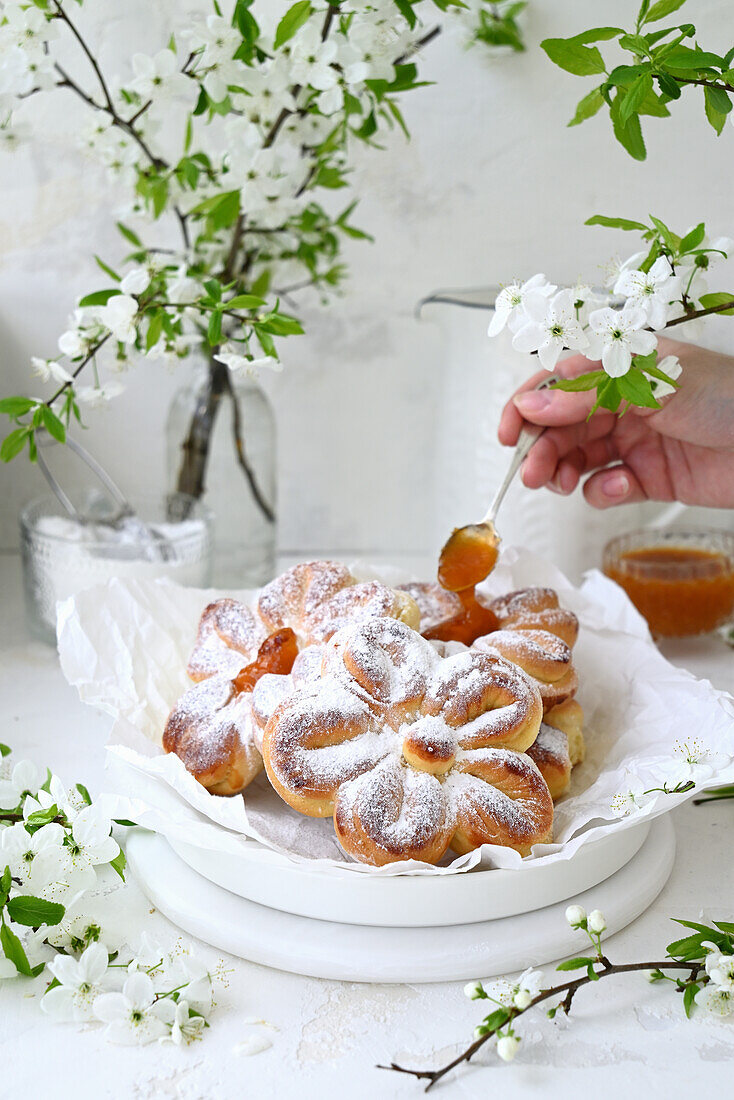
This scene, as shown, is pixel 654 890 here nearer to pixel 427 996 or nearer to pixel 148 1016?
pixel 427 996

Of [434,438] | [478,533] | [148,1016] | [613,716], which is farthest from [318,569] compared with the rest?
[434,438]

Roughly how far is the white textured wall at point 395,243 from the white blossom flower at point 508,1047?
79cm

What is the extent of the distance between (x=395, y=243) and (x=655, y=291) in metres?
0.76

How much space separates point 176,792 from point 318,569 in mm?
227

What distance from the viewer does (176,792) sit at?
0.76 metres

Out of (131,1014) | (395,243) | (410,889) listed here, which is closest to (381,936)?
(410,889)

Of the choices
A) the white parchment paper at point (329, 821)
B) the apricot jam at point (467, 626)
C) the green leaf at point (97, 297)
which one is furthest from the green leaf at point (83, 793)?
the green leaf at point (97, 297)

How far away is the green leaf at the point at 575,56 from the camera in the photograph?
716 mm

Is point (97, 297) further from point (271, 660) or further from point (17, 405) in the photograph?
point (271, 660)

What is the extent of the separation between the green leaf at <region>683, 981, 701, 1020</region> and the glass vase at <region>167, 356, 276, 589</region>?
0.76 metres

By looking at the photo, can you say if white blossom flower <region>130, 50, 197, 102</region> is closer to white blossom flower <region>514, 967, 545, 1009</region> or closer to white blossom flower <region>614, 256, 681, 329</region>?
white blossom flower <region>614, 256, 681, 329</region>

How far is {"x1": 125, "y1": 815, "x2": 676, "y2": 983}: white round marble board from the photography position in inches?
26.0

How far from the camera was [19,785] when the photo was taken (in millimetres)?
772

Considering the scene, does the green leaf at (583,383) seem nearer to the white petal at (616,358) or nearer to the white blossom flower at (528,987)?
the white petal at (616,358)
